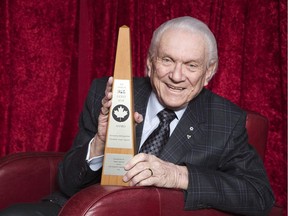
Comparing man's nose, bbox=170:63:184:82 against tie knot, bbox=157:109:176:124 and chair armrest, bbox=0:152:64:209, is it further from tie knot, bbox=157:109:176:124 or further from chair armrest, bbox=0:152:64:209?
chair armrest, bbox=0:152:64:209

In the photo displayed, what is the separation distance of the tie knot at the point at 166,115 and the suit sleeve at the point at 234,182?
0.68 ft

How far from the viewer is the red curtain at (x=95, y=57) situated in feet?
8.60

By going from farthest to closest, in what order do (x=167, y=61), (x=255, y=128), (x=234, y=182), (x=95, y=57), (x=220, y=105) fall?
(x=95, y=57) → (x=255, y=128) → (x=220, y=105) → (x=167, y=61) → (x=234, y=182)

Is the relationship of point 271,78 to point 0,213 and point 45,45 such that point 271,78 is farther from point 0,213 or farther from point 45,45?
point 0,213

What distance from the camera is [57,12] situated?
2744 millimetres

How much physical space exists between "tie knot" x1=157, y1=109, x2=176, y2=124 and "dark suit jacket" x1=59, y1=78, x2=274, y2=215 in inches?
1.8

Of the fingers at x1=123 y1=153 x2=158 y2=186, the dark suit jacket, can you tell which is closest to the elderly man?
the dark suit jacket

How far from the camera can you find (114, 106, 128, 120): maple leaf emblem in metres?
1.63

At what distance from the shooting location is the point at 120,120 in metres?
1.64

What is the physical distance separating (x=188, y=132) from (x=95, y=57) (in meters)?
0.97

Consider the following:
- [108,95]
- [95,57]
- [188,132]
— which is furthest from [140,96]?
[95,57]

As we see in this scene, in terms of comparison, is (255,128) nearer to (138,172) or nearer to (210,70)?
(210,70)

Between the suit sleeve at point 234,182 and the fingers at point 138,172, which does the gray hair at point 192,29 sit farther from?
the fingers at point 138,172

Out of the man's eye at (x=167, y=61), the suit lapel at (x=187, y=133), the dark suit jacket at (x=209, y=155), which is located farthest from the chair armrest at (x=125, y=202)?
the man's eye at (x=167, y=61)
